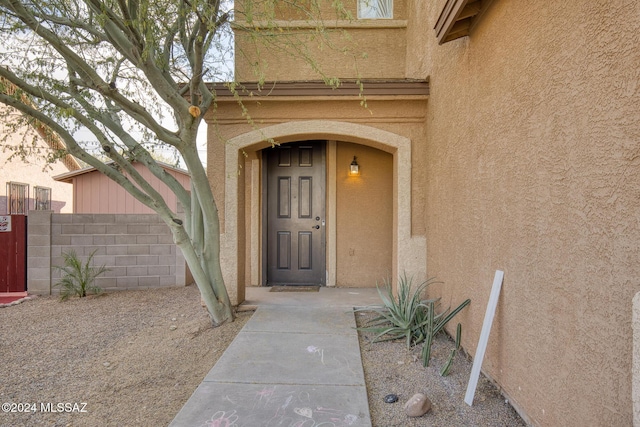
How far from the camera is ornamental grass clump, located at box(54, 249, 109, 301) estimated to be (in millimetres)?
6324

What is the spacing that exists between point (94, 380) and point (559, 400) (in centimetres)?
378

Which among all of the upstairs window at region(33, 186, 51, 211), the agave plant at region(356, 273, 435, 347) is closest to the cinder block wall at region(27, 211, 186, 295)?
the agave plant at region(356, 273, 435, 347)

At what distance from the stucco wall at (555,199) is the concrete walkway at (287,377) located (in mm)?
1285

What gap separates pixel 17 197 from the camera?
1317 centimetres

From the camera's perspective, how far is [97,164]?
4.26 metres

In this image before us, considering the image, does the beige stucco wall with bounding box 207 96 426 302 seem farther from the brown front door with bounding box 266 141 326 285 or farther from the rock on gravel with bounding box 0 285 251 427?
the brown front door with bounding box 266 141 326 285

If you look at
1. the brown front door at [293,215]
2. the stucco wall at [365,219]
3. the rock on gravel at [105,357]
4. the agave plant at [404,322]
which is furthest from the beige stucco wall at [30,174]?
the agave plant at [404,322]

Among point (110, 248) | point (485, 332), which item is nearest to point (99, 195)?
point (110, 248)

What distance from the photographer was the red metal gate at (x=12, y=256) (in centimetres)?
652

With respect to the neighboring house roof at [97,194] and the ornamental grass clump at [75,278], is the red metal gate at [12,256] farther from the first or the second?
the neighboring house roof at [97,194]

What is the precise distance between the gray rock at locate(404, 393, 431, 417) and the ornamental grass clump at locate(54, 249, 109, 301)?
593 cm

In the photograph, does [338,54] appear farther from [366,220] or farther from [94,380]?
[94,380]

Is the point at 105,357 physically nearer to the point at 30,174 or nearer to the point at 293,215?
the point at 293,215

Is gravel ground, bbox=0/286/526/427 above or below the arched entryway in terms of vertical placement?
below
